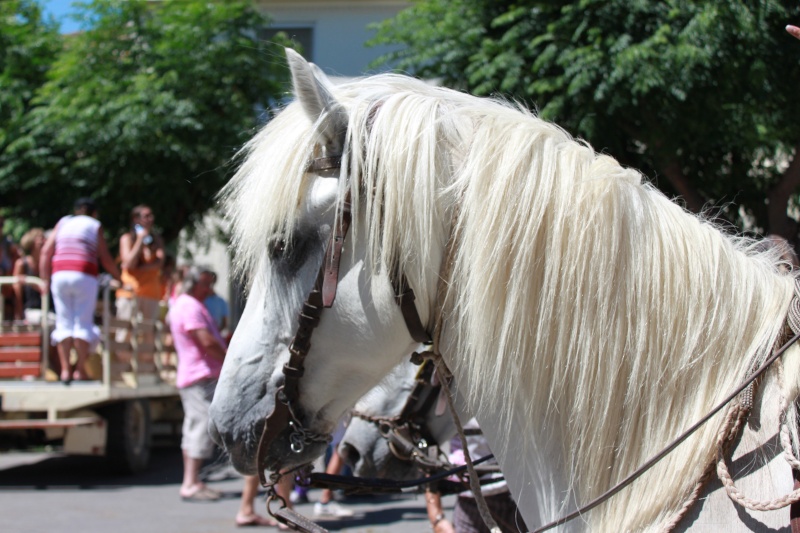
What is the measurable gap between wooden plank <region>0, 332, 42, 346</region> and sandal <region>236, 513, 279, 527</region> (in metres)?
2.87

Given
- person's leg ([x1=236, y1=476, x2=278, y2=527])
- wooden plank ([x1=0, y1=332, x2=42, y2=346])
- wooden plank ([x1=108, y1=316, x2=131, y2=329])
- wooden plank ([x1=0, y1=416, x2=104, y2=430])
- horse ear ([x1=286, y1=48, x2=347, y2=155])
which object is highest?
horse ear ([x1=286, y1=48, x2=347, y2=155])

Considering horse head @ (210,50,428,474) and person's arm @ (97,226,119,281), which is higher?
horse head @ (210,50,428,474)

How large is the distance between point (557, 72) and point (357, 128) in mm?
6301

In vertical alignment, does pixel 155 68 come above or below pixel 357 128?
below

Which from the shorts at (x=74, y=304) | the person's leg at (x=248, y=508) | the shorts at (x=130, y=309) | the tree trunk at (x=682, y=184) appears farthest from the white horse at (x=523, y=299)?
the shorts at (x=130, y=309)

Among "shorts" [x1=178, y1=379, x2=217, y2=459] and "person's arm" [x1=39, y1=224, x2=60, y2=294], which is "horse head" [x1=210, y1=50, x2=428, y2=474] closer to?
"shorts" [x1=178, y1=379, x2=217, y2=459]

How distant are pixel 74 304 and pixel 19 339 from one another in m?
0.91

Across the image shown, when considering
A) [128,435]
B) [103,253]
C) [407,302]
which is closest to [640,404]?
[407,302]

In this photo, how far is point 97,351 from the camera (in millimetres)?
8141

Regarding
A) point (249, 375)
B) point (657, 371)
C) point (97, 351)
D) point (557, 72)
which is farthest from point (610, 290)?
point (97, 351)

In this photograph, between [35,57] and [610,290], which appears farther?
[35,57]

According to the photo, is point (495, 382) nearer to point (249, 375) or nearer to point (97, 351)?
point (249, 375)

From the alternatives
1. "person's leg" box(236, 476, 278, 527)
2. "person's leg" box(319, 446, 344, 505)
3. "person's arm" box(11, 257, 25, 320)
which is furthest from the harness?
"person's arm" box(11, 257, 25, 320)

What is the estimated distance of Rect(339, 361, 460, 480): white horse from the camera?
11.4 ft
